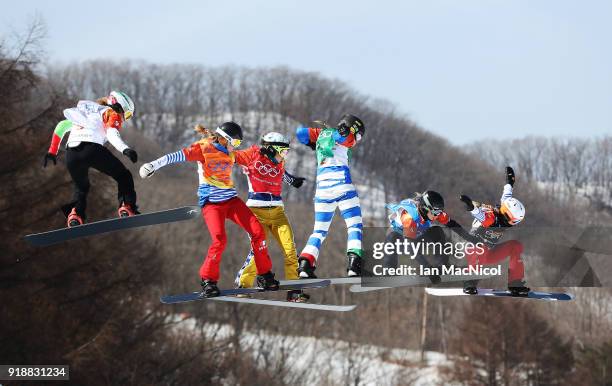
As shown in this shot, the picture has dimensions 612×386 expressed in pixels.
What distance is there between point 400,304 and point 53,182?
144ft

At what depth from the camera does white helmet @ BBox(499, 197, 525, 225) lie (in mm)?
16219

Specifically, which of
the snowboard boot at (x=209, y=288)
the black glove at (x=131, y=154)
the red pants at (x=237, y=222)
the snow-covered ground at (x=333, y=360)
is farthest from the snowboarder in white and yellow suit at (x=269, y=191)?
the snow-covered ground at (x=333, y=360)

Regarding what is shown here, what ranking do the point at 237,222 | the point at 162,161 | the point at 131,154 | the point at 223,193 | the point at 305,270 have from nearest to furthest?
1. the point at 131,154
2. the point at 162,161
3. the point at 223,193
4. the point at 237,222
5. the point at 305,270

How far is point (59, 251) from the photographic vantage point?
36.5 meters

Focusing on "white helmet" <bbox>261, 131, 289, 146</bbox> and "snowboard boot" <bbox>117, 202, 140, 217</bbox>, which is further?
"white helmet" <bbox>261, 131, 289, 146</bbox>

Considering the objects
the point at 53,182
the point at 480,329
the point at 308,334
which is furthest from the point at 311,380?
the point at 53,182

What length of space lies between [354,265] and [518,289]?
2.74m

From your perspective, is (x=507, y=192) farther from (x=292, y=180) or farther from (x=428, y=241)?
(x=292, y=180)

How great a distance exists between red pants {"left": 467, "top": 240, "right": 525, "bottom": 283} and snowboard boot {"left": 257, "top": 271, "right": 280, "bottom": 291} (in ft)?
11.1

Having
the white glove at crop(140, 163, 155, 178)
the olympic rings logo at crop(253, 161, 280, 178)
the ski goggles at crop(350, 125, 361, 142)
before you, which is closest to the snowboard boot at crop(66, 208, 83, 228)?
the white glove at crop(140, 163, 155, 178)

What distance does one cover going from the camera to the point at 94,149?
15.4 metres

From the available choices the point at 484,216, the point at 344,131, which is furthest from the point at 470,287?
the point at 344,131

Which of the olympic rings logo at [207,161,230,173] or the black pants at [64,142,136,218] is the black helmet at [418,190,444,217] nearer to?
the olympic rings logo at [207,161,230,173]

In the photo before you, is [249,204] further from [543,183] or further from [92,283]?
[543,183]
